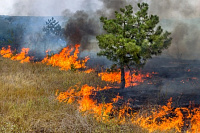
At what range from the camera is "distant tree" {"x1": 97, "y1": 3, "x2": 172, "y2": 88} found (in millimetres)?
12672

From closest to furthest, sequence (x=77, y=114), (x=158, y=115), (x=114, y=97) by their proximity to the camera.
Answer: (x=77, y=114) → (x=158, y=115) → (x=114, y=97)

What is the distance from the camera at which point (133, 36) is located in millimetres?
13461

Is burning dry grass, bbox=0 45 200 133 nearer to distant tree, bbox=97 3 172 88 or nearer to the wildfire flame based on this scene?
the wildfire flame

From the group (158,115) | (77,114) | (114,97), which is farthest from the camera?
(114,97)

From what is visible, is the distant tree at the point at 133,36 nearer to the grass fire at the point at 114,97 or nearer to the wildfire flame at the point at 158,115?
the grass fire at the point at 114,97

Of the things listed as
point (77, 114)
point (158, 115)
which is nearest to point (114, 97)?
point (158, 115)

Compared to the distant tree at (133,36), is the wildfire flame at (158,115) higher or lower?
lower

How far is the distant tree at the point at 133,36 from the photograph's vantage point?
12.7 metres

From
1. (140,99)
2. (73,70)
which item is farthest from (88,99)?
(73,70)

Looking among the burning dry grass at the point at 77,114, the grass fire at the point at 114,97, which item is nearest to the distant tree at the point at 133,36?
the grass fire at the point at 114,97

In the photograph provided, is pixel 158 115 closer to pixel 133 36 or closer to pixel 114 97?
pixel 114 97

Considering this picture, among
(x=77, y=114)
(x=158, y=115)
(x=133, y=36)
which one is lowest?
(x=158, y=115)

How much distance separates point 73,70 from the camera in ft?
61.9

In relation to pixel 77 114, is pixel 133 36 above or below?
above
